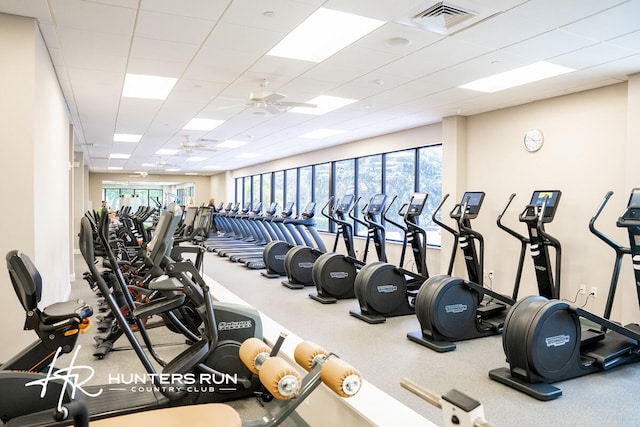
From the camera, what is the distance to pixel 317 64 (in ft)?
15.7

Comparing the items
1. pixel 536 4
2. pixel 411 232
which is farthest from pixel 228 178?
pixel 536 4

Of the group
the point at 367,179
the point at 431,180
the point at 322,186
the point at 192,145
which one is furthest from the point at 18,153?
the point at 322,186

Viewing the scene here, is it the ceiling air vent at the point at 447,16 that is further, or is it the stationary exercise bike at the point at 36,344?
the ceiling air vent at the point at 447,16

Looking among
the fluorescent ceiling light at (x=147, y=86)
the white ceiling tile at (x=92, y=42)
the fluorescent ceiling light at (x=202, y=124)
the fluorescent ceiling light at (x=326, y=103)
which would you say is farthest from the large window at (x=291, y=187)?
the white ceiling tile at (x=92, y=42)

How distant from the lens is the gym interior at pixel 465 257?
10.1 ft

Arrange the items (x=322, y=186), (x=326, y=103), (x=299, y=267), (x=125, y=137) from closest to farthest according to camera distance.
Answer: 1. (x=326, y=103)
2. (x=299, y=267)
3. (x=125, y=137)
4. (x=322, y=186)

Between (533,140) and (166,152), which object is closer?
(533,140)

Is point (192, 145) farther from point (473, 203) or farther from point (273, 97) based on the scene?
point (473, 203)

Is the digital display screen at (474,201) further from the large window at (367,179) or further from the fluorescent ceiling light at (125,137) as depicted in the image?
the fluorescent ceiling light at (125,137)

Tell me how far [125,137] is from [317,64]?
6.59 metres

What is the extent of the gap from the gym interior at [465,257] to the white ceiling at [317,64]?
0.13m

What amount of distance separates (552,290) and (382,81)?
9.96 ft

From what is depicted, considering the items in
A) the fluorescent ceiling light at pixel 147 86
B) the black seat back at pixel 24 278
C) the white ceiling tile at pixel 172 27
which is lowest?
the black seat back at pixel 24 278

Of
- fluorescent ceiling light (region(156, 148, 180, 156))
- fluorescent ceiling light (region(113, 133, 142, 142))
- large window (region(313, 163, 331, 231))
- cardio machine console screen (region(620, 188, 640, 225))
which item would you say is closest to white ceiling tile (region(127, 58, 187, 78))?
cardio machine console screen (region(620, 188, 640, 225))
